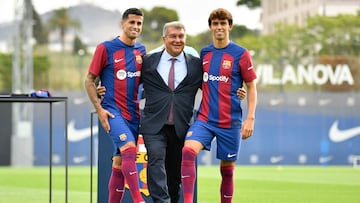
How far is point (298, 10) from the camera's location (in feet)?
124

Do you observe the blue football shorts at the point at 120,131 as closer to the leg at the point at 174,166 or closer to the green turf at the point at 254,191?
the leg at the point at 174,166

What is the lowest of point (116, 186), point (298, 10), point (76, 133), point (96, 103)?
point (76, 133)

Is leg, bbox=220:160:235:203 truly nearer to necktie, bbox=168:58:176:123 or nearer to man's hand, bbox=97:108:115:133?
necktie, bbox=168:58:176:123

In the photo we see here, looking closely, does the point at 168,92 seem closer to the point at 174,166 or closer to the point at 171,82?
the point at 171,82

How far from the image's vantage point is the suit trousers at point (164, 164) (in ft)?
26.3

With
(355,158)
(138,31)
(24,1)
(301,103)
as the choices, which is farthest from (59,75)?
(138,31)

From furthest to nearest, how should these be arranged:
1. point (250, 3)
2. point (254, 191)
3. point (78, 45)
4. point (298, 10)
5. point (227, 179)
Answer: point (250, 3) < point (298, 10) < point (78, 45) < point (254, 191) < point (227, 179)

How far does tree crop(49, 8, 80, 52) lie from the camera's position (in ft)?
122

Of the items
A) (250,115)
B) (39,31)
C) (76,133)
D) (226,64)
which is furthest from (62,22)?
(250,115)

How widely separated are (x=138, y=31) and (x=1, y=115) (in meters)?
22.1

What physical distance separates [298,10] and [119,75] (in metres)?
30.0

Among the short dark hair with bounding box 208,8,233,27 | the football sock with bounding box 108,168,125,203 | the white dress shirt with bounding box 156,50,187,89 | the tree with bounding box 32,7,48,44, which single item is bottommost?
the football sock with bounding box 108,168,125,203

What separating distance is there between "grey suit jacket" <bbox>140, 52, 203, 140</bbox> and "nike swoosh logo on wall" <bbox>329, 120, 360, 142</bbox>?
2412cm

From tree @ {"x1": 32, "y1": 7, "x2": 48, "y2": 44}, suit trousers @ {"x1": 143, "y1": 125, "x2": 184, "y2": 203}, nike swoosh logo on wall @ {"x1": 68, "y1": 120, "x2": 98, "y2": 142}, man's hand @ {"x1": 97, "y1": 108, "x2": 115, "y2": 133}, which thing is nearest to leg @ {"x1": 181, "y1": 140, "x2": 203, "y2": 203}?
suit trousers @ {"x1": 143, "y1": 125, "x2": 184, "y2": 203}
